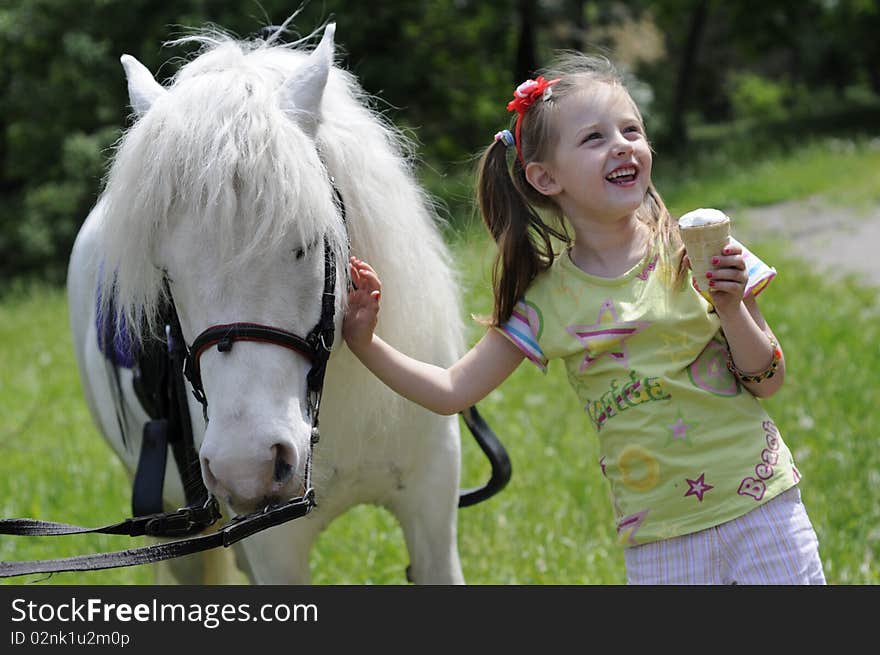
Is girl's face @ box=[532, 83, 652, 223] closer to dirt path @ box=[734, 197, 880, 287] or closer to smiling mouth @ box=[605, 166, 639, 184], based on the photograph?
smiling mouth @ box=[605, 166, 639, 184]

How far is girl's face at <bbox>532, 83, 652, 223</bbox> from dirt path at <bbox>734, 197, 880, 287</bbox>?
5.47 meters

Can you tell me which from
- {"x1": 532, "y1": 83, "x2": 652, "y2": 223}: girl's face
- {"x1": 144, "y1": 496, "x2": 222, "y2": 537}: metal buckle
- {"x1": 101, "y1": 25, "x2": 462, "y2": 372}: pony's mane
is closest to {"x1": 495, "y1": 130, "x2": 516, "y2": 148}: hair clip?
{"x1": 532, "y1": 83, "x2": 652, "y2": 223}: girl's face

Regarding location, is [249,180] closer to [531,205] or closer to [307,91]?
[307,91]

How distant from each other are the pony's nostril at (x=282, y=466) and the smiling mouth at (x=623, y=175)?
0.83 meters

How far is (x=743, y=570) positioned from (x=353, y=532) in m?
2.31

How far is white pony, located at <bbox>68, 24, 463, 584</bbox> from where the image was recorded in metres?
1.68

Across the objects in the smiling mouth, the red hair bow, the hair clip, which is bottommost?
the smiling mouth

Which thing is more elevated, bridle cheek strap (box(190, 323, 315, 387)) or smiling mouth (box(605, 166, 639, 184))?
smiling mouth (box(605, 166, 639, 184))

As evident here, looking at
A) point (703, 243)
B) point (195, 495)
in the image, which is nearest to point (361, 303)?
point (703, 243)

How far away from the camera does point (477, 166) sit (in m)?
2.17

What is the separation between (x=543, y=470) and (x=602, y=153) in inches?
104

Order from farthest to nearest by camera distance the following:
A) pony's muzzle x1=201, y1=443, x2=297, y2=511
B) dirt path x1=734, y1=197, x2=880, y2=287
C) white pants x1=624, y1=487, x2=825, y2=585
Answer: dirt path x1=734, y1=197, x2=880, y2=287 → white pants x1=624, y1=487, x2=825, y2=585 → pony's muzzle x1=201, y1=443, x2=297, y2=511

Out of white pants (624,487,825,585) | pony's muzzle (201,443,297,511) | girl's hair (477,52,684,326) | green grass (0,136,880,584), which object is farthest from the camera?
green grass (0,136,880,584)

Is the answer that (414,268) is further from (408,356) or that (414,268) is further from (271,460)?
(271,460)
